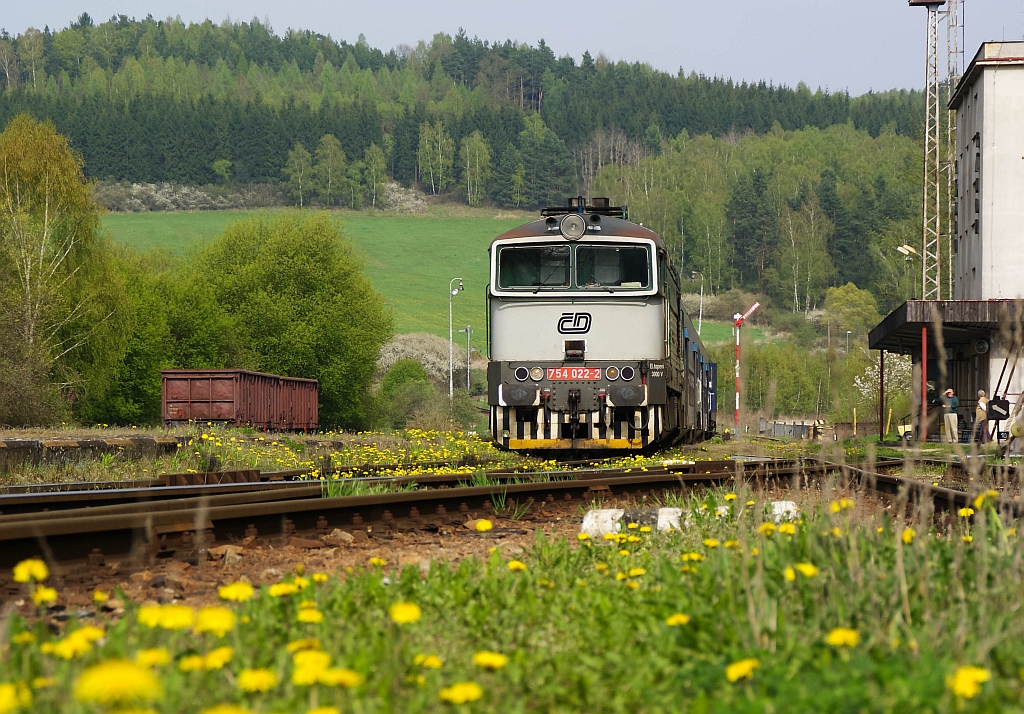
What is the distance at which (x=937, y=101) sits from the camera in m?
39.7

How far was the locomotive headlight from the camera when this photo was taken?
16.8 m

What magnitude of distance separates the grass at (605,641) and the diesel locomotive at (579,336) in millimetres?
11103

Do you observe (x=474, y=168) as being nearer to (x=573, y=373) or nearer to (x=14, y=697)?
(x=573, y=373)

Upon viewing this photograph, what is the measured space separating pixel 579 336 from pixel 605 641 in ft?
42.0

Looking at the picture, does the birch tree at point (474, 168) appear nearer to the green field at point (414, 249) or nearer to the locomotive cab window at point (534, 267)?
the green field at point (414, 249)

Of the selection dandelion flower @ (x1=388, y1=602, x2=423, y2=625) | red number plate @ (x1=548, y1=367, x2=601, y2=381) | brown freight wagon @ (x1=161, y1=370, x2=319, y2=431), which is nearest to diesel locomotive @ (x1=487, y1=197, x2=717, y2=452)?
red number plate @ (x1=548, y1=367, x2=601, y2=381)

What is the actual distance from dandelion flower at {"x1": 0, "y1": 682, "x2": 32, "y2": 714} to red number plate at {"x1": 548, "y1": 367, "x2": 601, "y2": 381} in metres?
13.9

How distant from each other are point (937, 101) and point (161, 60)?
577 feet

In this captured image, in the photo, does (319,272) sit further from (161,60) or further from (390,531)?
(161,60)

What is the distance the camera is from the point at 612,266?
1681cm

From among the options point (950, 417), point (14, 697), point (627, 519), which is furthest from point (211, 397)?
point (14, 697)

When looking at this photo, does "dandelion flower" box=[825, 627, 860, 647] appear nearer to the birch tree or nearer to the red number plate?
the red number plate

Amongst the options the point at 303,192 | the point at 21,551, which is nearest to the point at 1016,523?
the point at 21,551

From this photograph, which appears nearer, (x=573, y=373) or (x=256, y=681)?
(x=256, y=681)
